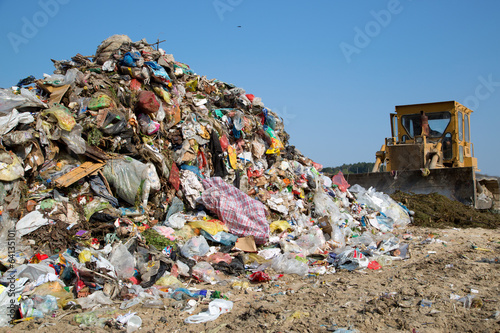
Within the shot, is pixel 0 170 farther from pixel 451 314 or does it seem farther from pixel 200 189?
pixel 451 314

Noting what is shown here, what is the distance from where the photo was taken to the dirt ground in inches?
110

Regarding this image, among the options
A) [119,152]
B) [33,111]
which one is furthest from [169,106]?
[33,111]

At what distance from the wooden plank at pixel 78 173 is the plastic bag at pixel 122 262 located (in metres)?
1.18

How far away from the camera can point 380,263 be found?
15.6 feet

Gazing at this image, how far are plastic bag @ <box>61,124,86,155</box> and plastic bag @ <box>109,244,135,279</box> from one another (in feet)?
5.17

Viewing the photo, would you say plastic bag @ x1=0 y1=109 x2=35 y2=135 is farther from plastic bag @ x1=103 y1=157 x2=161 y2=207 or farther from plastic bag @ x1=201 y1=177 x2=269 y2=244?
plastic bag @ x1=201 y1=177 x2=269 y2=244

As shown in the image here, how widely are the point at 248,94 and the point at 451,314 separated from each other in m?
5.93

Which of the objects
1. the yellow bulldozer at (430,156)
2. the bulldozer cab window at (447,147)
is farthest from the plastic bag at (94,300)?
the bulldozer cab window at (447,147)

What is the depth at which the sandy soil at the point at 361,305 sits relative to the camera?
2793mm

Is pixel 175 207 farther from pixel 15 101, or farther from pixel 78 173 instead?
pixel 15 101

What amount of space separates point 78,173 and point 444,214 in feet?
21.8

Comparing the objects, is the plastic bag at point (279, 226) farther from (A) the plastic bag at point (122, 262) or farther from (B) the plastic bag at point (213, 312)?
(B) the plastic bag at point (213, 312)

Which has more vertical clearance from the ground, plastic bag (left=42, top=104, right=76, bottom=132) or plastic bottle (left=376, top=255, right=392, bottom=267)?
plastic bag (left=42, top=104, right=76, bottom=132)

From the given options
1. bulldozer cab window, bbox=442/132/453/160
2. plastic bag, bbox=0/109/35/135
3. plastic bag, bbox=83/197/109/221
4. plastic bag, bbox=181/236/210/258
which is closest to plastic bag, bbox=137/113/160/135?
plastic bag, bbox=83/197/109/221
